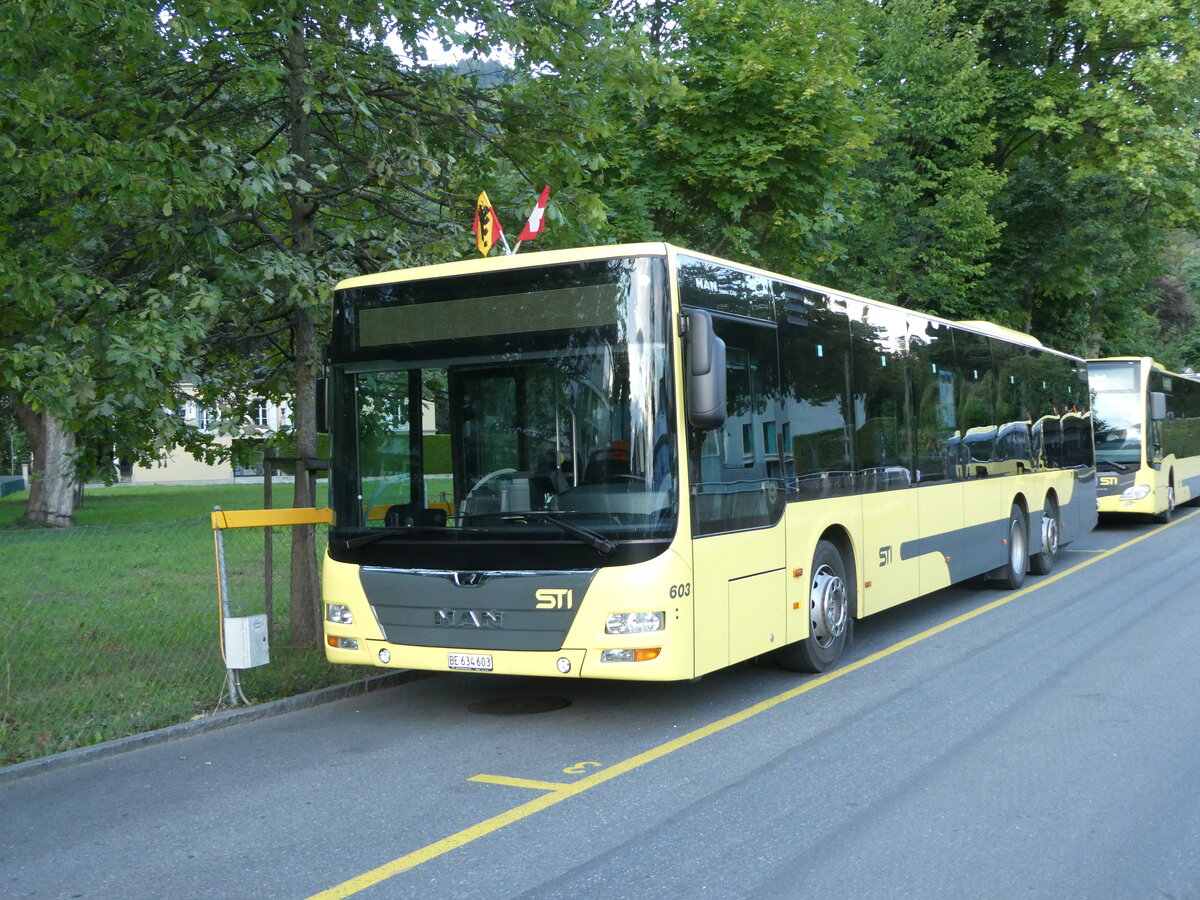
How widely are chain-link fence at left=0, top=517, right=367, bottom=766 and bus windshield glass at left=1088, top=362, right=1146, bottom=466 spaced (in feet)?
54.6

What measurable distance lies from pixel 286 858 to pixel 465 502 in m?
2.90

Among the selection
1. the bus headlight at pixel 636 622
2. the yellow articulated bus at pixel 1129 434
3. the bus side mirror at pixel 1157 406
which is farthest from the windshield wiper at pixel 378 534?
the bus side mirror at pixel 1157 406

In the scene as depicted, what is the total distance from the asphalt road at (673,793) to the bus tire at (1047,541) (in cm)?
578

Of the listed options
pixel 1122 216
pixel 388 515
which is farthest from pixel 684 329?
pixel 1122 216

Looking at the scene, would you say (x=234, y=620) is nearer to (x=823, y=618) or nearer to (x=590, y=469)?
(x=590, y=469)

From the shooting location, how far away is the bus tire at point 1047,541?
49.8 feet

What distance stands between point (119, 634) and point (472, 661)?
3999 millimetres

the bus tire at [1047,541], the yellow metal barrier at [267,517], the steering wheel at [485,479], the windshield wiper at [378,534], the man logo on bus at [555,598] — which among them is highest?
the steering wheel at [485,479]

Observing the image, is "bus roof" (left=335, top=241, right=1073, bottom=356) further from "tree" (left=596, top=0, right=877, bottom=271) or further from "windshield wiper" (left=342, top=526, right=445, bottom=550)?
"tree" (left=596, top=0, right=877, bottom=271)

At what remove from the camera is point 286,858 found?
508cm

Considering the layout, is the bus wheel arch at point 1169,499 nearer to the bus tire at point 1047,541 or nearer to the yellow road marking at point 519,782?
the bus tire at point 1047,541

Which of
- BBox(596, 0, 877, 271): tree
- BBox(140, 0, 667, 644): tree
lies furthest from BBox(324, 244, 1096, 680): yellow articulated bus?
Answer: BBox(596, 0, 877, 271): tree

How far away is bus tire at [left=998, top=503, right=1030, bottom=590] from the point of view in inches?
545

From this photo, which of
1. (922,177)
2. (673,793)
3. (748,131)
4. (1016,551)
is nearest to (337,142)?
(748,131)
